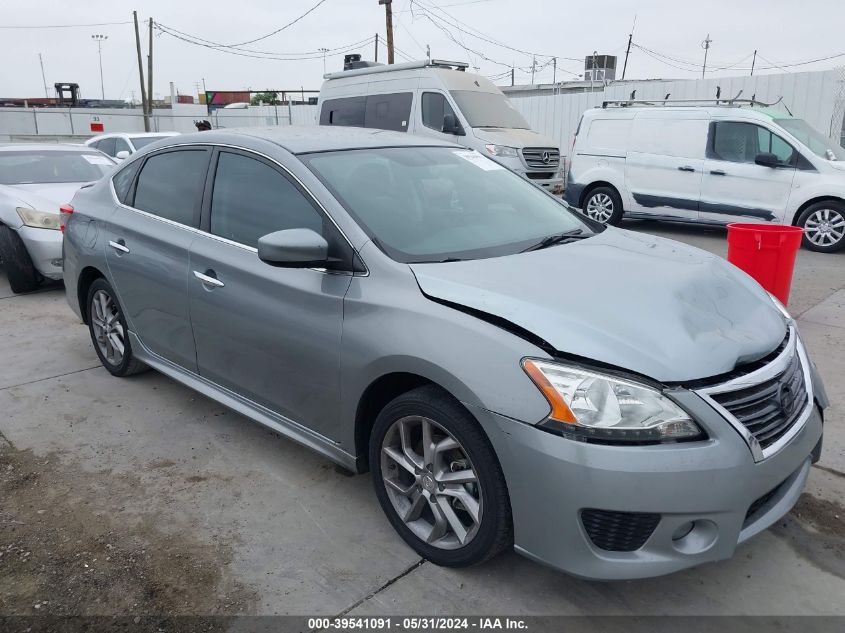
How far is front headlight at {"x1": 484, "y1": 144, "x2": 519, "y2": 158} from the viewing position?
1060cm

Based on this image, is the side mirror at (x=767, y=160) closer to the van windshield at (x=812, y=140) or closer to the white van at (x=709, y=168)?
the white van at (x=709, y=168)

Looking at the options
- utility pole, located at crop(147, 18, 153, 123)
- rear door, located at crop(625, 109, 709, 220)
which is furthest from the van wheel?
utility pole, located at crop(147, 18, 153, 123)

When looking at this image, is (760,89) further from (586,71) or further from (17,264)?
(586,71)

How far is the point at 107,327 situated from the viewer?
14.8 feet

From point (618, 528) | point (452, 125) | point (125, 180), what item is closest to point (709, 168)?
point (452, 125)

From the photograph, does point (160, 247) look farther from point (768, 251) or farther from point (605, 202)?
point (605, 202)

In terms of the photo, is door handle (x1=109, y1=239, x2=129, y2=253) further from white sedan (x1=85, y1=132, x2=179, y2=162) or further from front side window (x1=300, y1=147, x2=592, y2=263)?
white sedan (x1=85, y1=132, x2=179, y2=162)

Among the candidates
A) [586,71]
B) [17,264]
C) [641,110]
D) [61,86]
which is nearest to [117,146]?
[17,264]

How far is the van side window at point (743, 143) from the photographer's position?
913 cm

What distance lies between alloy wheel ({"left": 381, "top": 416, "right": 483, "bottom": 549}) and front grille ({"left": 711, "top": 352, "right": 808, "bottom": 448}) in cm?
89

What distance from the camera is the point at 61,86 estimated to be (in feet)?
146

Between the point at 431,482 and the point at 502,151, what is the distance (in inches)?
346

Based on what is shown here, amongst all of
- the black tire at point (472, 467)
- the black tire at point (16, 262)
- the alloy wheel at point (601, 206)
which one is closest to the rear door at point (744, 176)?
the alloy wheel at point (601, 206)

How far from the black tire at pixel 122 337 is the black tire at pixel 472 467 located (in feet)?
7.93
